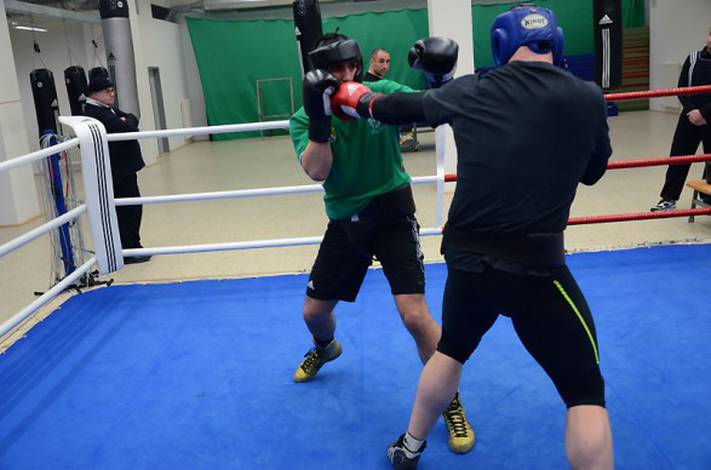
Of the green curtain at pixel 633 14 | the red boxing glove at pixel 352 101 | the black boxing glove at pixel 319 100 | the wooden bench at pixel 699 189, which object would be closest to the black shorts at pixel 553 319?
the red boxing glove at pixel 352 101

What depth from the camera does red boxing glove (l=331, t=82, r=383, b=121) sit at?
5.83 feet

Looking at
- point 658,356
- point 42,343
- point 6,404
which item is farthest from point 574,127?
point 42,343

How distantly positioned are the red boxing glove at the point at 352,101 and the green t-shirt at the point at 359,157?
29 cm

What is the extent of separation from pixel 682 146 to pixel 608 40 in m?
0.91

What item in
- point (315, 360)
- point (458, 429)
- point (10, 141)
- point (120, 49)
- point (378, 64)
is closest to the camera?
point (458, 429)

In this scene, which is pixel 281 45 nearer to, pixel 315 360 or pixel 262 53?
pixel 262 53

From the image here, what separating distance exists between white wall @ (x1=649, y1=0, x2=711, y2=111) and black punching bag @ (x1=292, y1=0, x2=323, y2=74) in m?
9.48

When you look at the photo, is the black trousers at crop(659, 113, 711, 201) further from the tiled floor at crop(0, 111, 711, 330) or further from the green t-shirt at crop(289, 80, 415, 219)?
the green t-shirt at crop(289, 80, 415, 219)

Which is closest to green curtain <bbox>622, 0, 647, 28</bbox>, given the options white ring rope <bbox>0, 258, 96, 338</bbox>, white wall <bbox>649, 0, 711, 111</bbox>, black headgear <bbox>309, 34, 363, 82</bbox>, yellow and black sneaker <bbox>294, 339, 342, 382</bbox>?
white wall <bbox>649, 0, 711, 111</bbox>

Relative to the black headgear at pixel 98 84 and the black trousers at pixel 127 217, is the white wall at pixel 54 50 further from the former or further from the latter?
the black trousers at pixel 127 217

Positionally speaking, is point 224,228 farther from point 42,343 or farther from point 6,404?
point 6,404

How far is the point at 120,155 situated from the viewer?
466 centimetres

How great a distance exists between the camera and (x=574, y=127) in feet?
4.84

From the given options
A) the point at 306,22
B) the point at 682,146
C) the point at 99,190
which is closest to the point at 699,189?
the point at 682,146
